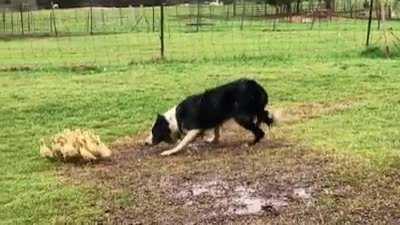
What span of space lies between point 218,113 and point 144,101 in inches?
140

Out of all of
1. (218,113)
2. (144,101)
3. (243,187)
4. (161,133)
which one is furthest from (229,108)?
(144,101)

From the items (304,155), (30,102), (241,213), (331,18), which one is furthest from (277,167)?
(331,18)

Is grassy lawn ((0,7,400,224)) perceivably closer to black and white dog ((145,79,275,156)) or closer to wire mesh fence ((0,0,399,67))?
wire mesh fence ((0,0,399,67))

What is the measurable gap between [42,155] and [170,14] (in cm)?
4340

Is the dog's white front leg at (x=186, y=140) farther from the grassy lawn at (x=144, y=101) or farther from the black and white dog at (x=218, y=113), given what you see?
the grassy lawn at (x=144, y=101)

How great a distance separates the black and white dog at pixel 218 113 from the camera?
8.73 metres

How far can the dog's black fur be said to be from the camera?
8719mm

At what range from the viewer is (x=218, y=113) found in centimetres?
884

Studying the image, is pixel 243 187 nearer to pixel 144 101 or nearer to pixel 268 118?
pixel 268 118

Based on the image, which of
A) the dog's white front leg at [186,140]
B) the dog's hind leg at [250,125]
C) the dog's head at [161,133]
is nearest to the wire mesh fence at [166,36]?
the dog's hind leg at [250,125]

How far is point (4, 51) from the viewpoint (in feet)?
84.5

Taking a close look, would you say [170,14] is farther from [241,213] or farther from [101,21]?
[241,213]

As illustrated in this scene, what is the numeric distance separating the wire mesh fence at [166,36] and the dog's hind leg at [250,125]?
262 centimetres

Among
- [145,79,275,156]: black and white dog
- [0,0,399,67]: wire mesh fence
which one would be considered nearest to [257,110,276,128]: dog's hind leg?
[145,79,275,156]: black and white dog
